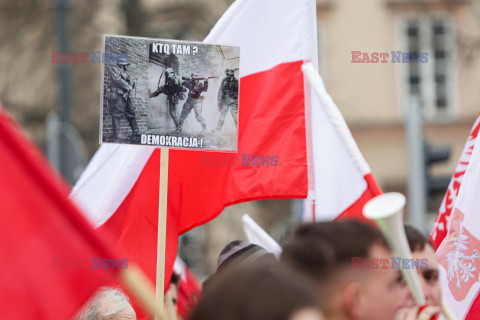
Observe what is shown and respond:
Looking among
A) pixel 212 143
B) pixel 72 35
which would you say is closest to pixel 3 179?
pixel 212 143

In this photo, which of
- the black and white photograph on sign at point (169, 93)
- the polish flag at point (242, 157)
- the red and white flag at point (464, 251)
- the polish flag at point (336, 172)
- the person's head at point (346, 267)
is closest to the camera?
the person's head at point (346, 267)

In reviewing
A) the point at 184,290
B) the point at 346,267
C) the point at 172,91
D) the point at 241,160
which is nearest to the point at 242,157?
the point at 241,160

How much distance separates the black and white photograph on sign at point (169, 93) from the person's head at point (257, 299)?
7.39ft

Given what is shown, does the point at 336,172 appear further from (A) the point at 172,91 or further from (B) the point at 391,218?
(B) the point at 391,218

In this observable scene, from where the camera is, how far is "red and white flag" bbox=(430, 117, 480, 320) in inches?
202

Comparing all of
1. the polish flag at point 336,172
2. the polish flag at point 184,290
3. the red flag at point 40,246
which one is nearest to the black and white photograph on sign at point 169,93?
the polish flag at point 336,172

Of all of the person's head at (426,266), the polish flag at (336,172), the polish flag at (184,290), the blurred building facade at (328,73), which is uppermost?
the blurred building facade at (328,73)

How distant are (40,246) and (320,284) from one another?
2.56 feet

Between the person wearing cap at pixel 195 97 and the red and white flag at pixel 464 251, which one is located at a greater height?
the person wearing cap at pixel 195 97

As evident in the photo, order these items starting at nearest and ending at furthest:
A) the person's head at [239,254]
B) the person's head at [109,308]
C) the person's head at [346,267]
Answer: the person's head at [346,267] → the person's head at [109,308] → the person's head at [239,254]

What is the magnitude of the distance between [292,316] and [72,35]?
18240 mm

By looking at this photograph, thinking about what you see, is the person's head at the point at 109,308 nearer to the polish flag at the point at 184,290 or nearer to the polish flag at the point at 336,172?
the polish flag at the point at 336,172

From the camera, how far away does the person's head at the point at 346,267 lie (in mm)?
3064

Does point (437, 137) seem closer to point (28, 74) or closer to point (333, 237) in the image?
point (28, 74)
